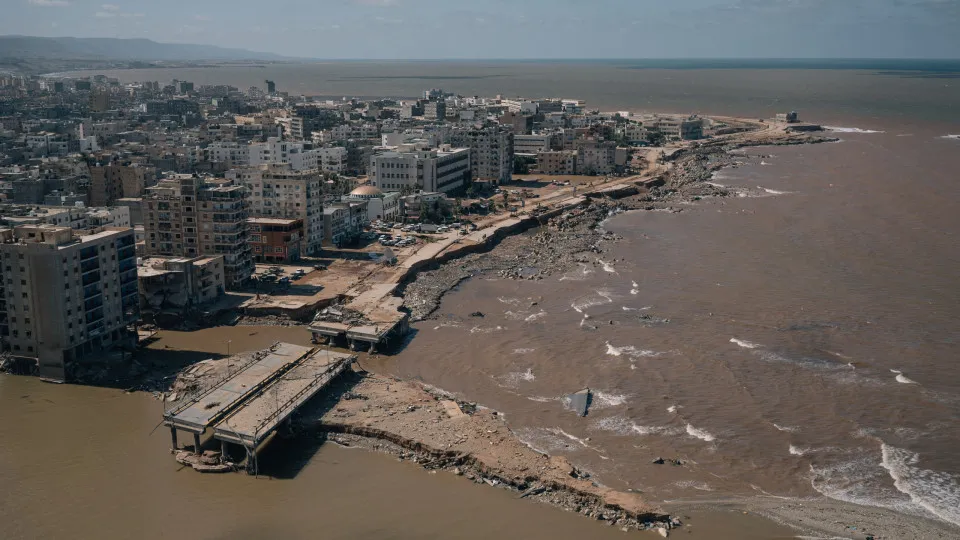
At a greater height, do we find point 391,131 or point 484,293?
point 391,131

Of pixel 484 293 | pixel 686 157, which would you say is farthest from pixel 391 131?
pixel 484 293

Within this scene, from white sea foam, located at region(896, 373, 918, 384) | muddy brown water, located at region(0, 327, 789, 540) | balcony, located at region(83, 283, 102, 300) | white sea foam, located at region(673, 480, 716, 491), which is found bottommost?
muddy brown water, located at region(0, 327, 789, 540)

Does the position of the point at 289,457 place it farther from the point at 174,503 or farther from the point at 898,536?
the point at 898,536

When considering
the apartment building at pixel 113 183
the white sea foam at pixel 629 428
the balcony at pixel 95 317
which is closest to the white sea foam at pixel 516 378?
the white sea foam at pixel 629 428

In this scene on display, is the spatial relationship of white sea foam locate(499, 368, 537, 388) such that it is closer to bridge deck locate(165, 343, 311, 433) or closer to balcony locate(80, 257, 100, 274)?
bridge deck locate(165, 343, 311, 433)

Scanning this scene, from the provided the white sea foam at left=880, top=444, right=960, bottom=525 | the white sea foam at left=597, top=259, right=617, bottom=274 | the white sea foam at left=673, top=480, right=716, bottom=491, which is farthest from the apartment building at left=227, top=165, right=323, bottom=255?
the white sea foam at left=880, top=444, right=960, bottom=525

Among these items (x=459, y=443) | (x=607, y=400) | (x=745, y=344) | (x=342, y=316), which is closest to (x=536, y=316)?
(x=342, y=316)

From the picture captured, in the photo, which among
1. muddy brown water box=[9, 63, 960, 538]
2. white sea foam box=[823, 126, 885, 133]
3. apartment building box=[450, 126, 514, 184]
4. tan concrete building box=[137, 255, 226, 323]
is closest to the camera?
muddy brown water box=[9, 63, 960, 538]
